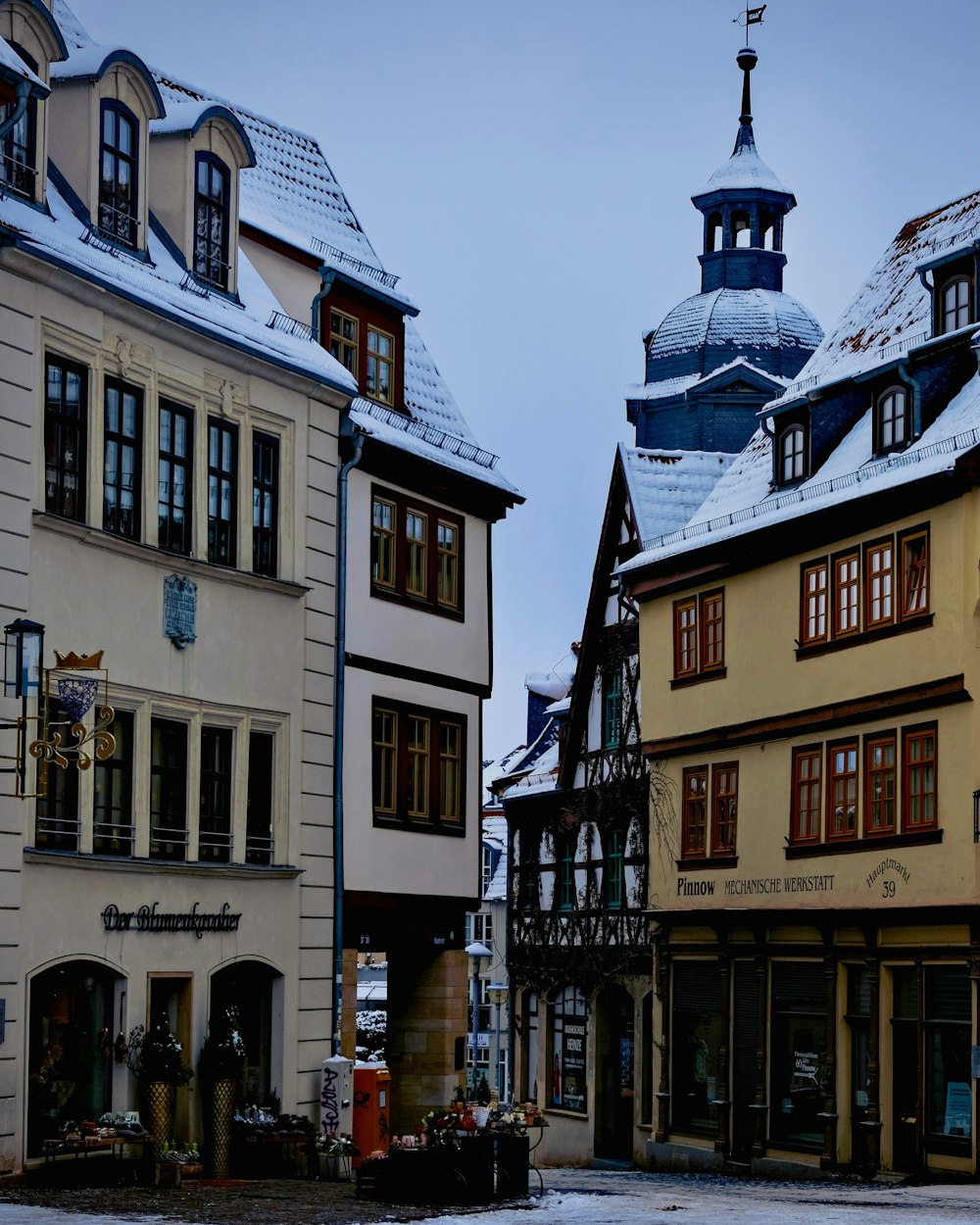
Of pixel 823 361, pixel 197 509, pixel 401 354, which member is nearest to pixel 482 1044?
pixel 823 361

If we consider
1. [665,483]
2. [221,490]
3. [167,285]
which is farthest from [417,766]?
[665,483]

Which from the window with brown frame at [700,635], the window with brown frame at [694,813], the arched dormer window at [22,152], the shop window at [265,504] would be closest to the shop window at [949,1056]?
the window with brown frame at [694,813]

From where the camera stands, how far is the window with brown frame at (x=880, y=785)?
3303 cm

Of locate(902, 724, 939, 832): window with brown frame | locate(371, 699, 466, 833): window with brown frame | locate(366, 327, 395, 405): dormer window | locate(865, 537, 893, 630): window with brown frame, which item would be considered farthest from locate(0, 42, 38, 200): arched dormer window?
locate(902, 724, 939, 832): window with brown frame

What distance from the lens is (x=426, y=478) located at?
30.7m

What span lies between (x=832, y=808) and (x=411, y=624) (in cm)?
837

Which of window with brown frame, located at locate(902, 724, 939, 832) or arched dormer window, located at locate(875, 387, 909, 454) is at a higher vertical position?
arched dormer window, located at locate(875, 387, 909, 454)

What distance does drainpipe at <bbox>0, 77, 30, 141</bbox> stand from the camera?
21.9 meters

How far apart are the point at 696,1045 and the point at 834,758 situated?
7.38 meters

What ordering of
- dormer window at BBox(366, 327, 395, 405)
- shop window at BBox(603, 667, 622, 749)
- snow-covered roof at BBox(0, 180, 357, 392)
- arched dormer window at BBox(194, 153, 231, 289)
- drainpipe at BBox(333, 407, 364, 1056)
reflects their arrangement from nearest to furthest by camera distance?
snow-covered roof at BBox(0, 180, 357, 392) < arched dormer window at BBox(194, 153, 231, 289) < drainpipe at BBox(333, 407, 364, 1056) < dormer window at BBox(366, 327, 395, 405) < shop window at BBox(603, 667, 622, 749)

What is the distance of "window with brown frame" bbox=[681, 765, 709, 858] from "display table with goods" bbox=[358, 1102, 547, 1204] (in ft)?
56.2

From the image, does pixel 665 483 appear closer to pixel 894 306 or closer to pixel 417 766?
pixel 894 306

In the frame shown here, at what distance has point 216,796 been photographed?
2523 centimetres

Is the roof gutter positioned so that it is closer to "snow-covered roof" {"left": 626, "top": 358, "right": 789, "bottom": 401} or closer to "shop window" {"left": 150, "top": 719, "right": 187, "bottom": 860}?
"shop window" {"left": 150, "top": 719, "right": 187, "bottom": 860}
